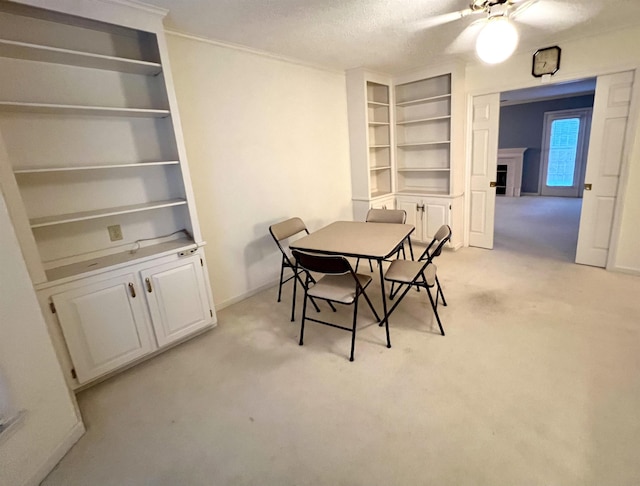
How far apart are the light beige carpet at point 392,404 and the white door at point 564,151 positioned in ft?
20.5

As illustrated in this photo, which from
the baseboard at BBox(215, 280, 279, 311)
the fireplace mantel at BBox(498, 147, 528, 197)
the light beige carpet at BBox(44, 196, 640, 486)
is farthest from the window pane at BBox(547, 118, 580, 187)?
the baseboard at BBox(215, 280, 279, 311)

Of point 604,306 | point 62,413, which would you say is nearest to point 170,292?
point 62,413

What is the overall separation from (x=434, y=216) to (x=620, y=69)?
7.58 ft

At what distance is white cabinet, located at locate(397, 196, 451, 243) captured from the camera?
172 inches

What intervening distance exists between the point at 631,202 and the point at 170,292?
4486mm

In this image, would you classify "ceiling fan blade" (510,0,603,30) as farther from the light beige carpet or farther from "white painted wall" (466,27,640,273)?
the light beige carpet

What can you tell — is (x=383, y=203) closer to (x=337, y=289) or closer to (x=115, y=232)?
(x=337, y=289)

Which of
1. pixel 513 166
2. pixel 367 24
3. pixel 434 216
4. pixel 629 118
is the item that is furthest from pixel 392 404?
pixel 513 166

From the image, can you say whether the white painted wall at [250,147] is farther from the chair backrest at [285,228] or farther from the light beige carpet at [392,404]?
the light beige carpet at [392,404]

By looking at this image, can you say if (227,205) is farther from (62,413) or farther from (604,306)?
(604,306)

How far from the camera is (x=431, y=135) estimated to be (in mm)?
4637

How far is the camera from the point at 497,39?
80.3 inches

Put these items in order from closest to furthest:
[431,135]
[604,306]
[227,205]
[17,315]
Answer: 1. [17,315]
2. [604,306]
3. [227,205]
4. [431,135]

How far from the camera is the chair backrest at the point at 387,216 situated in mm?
3474
